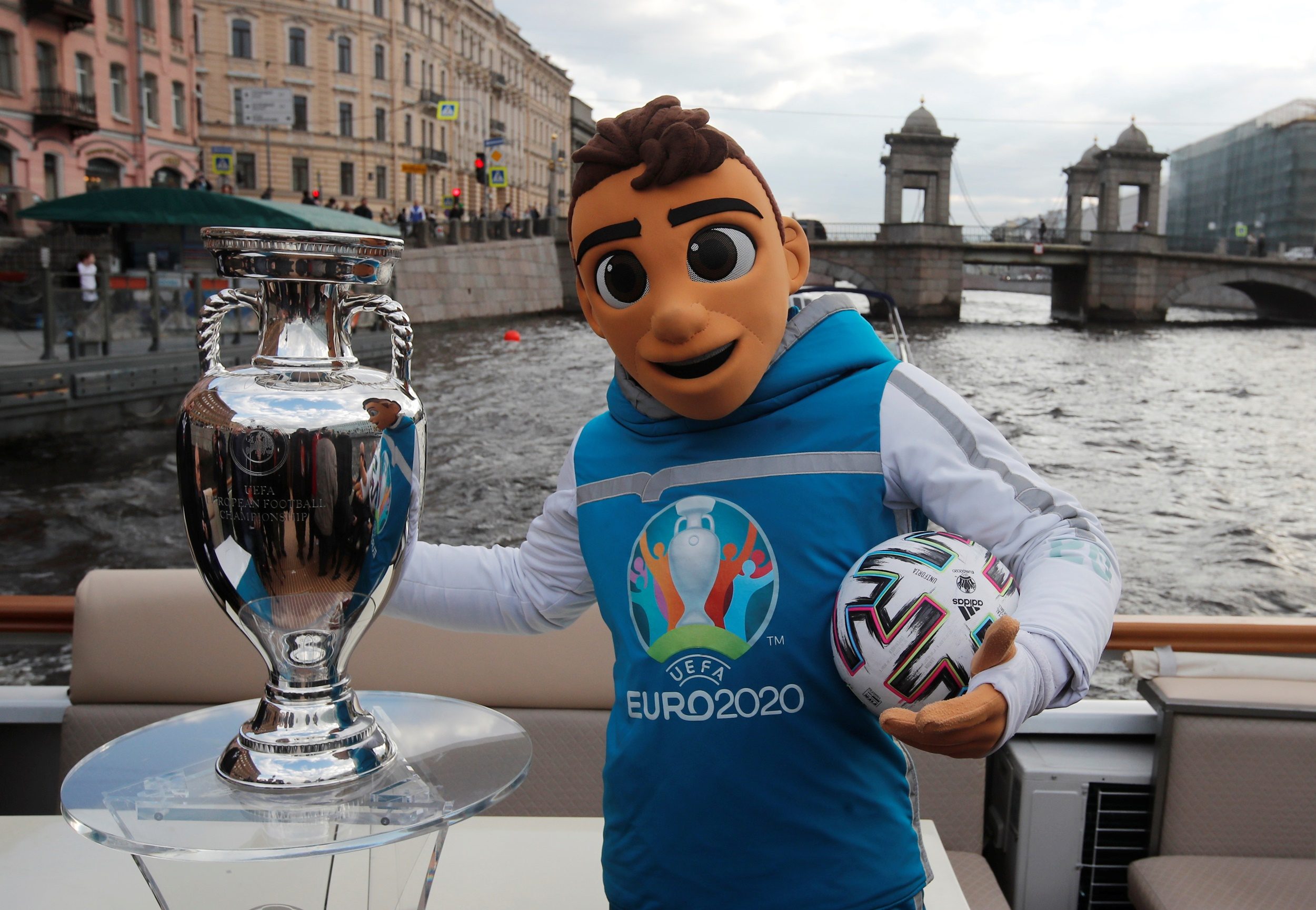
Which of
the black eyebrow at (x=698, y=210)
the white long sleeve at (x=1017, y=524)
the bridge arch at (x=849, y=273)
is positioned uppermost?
the bridge arch at (x=849, y=273)

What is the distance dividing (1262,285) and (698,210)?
48151 millimetres

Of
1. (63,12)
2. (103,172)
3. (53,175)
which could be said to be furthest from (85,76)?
(53,175)

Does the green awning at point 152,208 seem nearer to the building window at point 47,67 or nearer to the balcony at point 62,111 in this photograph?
the balcony at point 62,111

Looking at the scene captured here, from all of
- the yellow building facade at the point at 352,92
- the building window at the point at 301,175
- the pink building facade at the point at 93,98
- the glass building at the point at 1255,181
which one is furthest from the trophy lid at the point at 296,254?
the glass building at the point at 1255,181

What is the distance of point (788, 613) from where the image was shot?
1.35m

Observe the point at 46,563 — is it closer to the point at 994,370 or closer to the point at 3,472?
the point at 3,472

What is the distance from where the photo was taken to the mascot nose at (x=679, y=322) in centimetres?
135

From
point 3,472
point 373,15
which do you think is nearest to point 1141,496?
point 3,472

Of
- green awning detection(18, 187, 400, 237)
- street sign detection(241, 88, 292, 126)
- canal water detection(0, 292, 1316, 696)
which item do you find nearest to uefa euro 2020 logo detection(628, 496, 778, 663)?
canal water detection(0, 292, 1316, 696)

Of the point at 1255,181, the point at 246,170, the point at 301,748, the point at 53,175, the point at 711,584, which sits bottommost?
the point at 301,748

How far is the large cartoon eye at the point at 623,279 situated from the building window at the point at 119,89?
107ft

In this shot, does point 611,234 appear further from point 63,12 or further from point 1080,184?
point 1080,184

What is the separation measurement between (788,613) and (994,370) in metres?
25.0

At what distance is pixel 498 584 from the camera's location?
1670 millimetres
